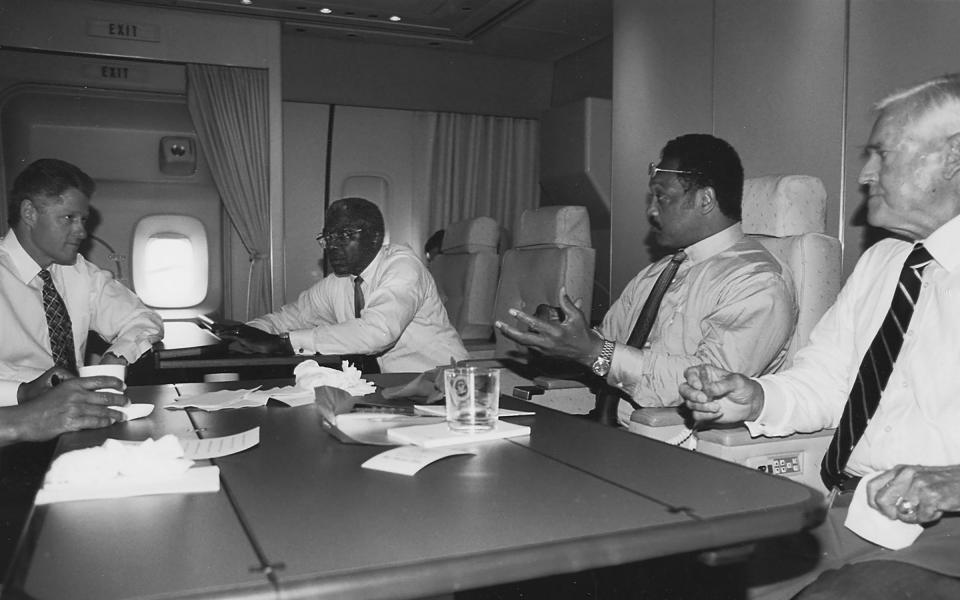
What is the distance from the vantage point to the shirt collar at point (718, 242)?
8.87 ft

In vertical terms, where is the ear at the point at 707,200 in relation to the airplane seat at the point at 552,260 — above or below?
above

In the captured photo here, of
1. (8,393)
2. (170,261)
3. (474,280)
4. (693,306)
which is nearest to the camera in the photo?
(8,393)

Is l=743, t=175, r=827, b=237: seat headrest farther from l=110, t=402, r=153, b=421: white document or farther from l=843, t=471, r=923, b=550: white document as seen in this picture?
l=110, t=402, r=153, b=421: white document

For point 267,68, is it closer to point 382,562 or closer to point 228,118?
point 228,118

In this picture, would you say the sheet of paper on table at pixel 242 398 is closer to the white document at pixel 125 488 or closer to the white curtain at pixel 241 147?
the white document at pixel 125 488

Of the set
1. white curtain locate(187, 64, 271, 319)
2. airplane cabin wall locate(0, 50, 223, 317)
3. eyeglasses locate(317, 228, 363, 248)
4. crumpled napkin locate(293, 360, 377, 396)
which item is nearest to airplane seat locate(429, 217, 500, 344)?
eyeglasses locate(317, 228, 363, 248)

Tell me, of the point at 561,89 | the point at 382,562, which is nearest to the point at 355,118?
the point at 561,89

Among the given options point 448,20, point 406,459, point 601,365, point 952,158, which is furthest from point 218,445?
point 448,20

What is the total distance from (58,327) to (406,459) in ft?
6.62

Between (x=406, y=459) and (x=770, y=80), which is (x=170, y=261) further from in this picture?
(x=406, y=459)

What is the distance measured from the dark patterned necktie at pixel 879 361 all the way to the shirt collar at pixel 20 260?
2.61 metres

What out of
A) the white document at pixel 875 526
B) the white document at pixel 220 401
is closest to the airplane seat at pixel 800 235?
the white document at pixel 875 526

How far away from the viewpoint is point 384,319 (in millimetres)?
3428

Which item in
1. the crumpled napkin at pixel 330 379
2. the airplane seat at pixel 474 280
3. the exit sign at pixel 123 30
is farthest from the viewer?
the exit sign at pixel 123 30
